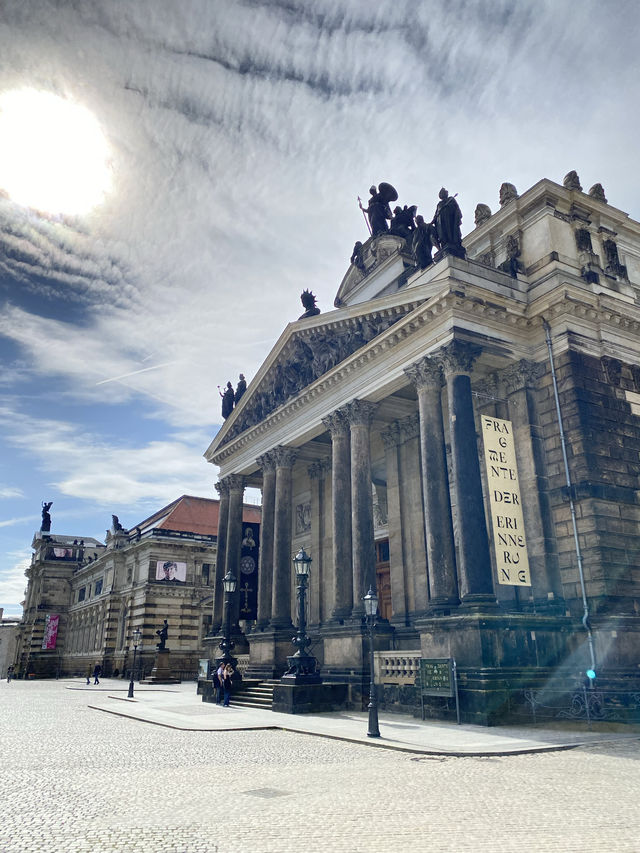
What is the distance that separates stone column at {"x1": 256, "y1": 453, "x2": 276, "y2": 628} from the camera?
107ft

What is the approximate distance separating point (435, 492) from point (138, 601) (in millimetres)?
43062

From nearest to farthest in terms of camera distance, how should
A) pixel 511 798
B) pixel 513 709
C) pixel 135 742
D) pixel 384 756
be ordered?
pixel 511 798 < pixel 384 756 < pixel 135 742 < pixel 513 709

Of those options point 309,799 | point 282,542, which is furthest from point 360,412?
point 309,799

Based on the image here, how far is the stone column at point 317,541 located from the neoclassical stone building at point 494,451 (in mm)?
4287

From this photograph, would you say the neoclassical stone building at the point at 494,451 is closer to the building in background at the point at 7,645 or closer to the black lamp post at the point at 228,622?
the black lamp post at the point at 228,622

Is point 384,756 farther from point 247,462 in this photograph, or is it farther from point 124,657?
point 124,657

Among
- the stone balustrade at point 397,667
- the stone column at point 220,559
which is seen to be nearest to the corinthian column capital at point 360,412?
the stone balustrade at point 397,667

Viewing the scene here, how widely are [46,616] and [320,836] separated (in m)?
89.8

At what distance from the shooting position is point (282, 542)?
103ft

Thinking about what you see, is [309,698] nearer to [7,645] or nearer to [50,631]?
[50,631]

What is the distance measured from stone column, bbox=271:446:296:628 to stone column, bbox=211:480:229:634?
6.01 meters

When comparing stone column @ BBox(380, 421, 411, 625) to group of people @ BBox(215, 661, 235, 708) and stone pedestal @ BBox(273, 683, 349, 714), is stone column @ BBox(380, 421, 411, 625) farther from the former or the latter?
group of people @ BBox(215, 661, 235, 708)

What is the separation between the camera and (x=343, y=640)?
79.9 feet

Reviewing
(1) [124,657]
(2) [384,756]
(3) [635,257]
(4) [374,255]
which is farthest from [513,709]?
(1) [124,657]
